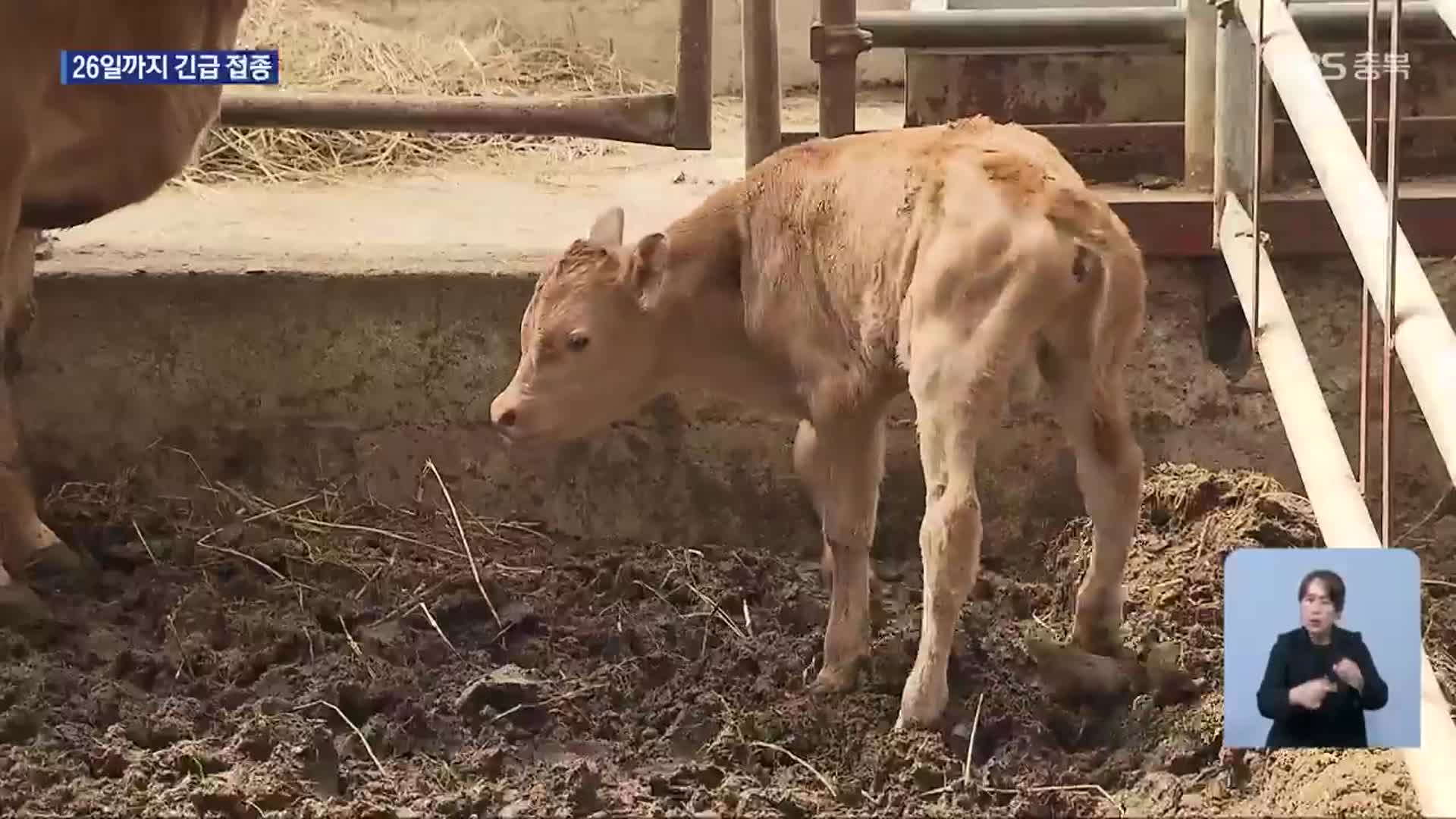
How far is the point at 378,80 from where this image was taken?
605 cm

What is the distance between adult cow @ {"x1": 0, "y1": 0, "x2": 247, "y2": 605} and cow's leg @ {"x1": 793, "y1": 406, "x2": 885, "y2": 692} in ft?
5.60

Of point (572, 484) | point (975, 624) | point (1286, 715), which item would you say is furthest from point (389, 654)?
point (1286, 715)

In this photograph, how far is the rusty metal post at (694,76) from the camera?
4242 mm

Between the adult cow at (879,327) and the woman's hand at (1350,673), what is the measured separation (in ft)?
2.61

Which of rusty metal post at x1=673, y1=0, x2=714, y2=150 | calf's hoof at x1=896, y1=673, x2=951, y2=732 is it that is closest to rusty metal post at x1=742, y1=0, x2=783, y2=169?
rusty metal post at x1=673, y1=0, x2=714, y2=150

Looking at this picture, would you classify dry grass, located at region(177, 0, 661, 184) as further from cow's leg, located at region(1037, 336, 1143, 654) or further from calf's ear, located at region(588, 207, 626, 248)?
cow's leg, located at region(1037, 336, 1143, 654)

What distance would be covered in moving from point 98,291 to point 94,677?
1240 millimetres

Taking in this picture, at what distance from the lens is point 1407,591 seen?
7.18 feet

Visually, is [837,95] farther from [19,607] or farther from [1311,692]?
[1311,692]

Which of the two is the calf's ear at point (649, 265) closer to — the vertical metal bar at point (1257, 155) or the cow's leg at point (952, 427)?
the cow's leg at point (952, 427)

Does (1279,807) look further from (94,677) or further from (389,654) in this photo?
(94,677)

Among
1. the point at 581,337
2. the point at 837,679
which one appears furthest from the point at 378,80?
the point at 837,679

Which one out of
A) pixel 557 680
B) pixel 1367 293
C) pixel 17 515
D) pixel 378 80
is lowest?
pixel 557 680

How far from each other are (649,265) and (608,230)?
0.20 meters
